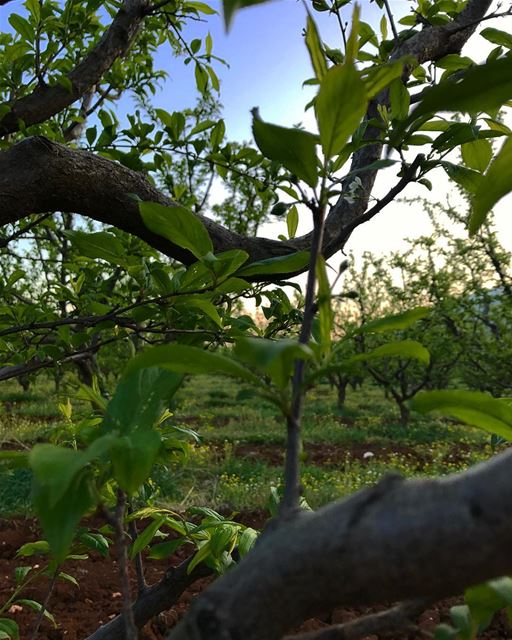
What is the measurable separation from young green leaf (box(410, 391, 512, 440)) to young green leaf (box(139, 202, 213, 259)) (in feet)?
1.31

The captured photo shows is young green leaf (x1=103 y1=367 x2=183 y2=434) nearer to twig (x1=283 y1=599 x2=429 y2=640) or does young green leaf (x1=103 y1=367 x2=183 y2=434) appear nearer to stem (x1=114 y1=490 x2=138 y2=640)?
stem (x1=114 y1=490 x2=138 y2=640)

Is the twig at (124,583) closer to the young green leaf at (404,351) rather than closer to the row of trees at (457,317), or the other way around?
the young green leaf at (404,351)

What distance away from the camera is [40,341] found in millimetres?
1901

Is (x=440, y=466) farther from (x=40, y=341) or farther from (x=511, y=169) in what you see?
(x=511, y=169)

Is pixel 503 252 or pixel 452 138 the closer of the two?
pixel 452 138

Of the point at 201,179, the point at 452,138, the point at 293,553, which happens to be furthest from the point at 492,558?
the point at 201,179

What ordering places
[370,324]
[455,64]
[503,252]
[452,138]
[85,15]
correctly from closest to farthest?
[370,324] < [452,138] < [455,64] < [85,15] < [503,252]

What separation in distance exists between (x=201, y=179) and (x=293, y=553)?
1059cm

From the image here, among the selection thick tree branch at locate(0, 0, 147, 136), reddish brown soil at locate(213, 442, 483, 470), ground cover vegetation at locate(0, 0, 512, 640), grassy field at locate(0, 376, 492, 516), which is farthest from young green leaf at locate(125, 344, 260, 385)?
reddish brown soil at locate(213, 442, 483, 470)

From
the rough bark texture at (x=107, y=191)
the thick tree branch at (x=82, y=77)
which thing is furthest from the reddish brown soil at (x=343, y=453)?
the rough bark texture at (x=107, y=191)

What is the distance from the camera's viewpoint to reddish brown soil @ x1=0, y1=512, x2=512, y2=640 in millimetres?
2852

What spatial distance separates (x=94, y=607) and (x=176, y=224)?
3.12 metres

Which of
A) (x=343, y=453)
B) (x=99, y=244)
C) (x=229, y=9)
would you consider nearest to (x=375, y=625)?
(x=229, y=9)

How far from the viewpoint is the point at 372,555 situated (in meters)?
0.39
